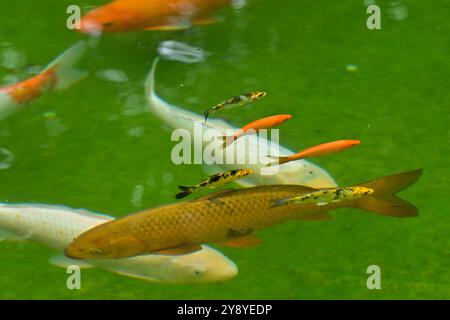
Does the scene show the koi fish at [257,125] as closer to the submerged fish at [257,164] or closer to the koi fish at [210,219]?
the submerged fish at [257,164]

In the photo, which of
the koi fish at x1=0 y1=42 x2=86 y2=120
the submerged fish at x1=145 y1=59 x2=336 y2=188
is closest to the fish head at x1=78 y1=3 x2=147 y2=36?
the koi fish at x1=0 y1=42 x2=86 y2=120

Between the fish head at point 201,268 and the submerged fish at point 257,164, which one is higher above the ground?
the submerged fish at point 257,164

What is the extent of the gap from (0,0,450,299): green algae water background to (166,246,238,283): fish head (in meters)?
0.04

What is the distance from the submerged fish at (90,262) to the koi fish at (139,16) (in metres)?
1.25

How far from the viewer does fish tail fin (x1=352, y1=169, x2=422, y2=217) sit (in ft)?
10.3

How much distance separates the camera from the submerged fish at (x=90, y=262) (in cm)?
327

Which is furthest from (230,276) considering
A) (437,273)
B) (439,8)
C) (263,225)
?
(439,8)

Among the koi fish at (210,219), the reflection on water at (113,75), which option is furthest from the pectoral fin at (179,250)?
the reflection on water at (113,75)

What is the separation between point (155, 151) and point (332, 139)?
2.60 feet

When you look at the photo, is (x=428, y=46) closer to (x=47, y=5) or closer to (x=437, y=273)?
(x=437, y=273)

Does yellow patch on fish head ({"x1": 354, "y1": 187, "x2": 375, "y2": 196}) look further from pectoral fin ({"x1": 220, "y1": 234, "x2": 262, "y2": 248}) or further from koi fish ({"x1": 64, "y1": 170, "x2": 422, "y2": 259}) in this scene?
pectoral fin ({"x1": 220, "y1": 234, "x2": 262, "y2": 248})

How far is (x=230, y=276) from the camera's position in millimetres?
3271

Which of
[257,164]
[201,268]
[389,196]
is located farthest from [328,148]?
[201,268]

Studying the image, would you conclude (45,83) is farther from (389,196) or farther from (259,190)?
(389,196)
